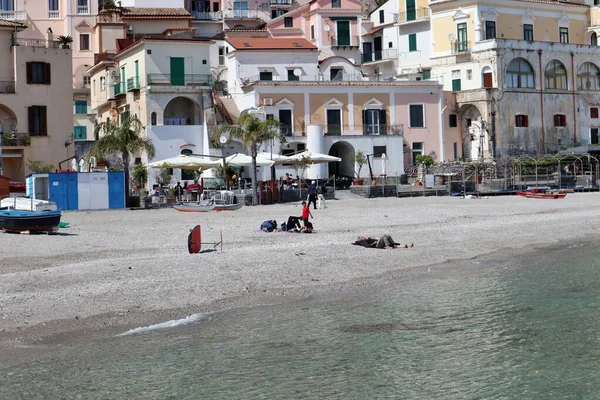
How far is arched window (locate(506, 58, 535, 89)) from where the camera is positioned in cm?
6688

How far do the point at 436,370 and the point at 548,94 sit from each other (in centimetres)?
5555

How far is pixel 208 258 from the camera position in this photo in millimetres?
25141

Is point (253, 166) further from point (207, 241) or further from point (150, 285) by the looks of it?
point (150, 285)

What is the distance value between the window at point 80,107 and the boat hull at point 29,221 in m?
45.1

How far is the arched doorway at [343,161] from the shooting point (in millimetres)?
62188

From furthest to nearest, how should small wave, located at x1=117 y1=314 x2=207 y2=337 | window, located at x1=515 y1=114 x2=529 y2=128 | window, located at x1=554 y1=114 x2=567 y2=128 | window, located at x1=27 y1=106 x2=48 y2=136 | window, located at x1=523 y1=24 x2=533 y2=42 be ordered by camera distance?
window, located at x1=523 y1=24 x2=533 y2=42, window, located at x1=554 y1=114 x2=567 y2=128, window, located at x1=515 y1=114 x2=529 y2=128, window, located at x1=27 y1=106 x2=48 y2=136, small wave, located at x1=117 y1=314 x2=207 y2=337

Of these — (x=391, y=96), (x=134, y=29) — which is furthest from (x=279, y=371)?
(x=134, y=29)

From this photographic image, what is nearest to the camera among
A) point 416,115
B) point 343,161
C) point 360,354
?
point 360,354

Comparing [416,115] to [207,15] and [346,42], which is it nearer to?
[346,42]

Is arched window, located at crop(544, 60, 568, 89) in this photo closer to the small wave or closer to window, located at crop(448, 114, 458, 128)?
window, located at crop(448, 114, 458, 128)

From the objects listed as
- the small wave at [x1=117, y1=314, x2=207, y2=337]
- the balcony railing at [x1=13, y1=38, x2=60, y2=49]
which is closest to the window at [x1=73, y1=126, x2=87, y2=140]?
the balcony railing at [x1=13, y1=38, x2=60, y2=49]

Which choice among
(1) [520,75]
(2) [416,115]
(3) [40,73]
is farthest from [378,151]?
(3) [40,73]

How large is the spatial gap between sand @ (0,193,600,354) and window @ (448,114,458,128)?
2354cm

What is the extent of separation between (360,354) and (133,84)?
4728 centimetres
